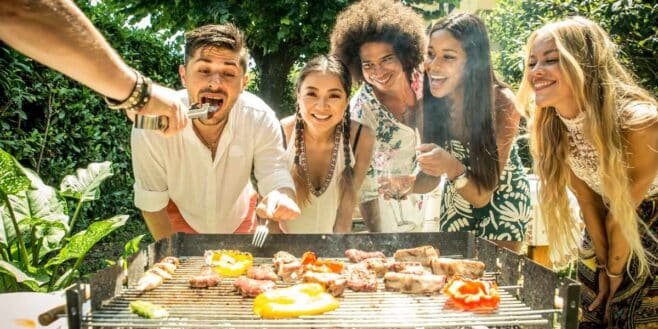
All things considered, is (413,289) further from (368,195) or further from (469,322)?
(368,195)

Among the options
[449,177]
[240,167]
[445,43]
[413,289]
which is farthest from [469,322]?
[445,43]

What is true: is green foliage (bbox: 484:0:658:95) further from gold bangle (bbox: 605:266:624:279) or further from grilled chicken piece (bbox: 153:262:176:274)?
grilled chicken piece (bbox: 153:262:176:274)

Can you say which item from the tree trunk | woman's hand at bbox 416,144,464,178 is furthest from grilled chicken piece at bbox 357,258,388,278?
the tree trunk

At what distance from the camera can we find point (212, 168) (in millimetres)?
3734

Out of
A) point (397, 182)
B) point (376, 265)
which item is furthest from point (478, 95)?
point (376, 265)

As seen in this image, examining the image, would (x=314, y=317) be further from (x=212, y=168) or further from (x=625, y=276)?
(x=625, y=276)

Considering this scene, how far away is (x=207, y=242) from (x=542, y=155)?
2.20m

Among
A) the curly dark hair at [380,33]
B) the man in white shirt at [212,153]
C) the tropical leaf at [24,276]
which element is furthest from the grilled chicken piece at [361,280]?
the tropical leaf at [24,276]

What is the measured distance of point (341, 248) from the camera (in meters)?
3.29

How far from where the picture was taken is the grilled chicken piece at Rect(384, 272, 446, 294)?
261cm

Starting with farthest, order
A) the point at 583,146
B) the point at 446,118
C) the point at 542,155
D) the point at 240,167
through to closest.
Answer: the point at 446,118
the point at 240,167
the point at 542,155
the point at 583,146

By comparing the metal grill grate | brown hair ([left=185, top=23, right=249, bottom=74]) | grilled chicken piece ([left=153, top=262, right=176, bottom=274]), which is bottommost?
the metal grill grate

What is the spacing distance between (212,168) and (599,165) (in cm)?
245

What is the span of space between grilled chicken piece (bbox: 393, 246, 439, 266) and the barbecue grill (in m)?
0.18
